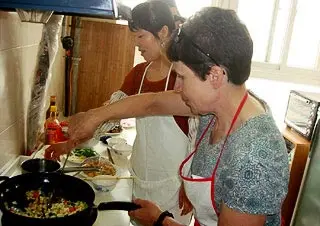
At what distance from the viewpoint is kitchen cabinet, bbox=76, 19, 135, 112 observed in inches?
96.3

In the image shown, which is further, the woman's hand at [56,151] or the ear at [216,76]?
the woman's hand at [56,151]

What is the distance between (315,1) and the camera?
311 centimetres

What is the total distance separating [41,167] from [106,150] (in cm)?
57

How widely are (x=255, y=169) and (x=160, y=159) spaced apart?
872 mm

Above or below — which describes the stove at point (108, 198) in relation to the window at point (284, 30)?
below

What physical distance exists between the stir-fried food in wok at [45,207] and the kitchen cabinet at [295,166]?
5.73 feet

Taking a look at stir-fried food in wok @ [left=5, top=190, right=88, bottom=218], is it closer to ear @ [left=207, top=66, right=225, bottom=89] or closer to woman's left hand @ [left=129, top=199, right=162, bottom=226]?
woman's left hand @ [left=129, top=199, right=162, bottom=226]

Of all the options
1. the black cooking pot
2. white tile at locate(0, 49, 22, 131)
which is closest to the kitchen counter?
the black cooking pot

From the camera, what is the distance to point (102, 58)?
2.48 metres

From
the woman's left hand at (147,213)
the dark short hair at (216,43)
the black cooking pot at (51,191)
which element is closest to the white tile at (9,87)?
the black cooking pot at (51,191)

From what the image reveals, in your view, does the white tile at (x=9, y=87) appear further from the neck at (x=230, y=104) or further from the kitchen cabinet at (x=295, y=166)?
the kitchen cabinet at (x=295, y=166)

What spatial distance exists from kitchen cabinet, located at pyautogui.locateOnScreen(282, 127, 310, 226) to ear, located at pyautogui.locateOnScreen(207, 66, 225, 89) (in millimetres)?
1697

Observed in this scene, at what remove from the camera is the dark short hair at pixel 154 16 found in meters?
1.63

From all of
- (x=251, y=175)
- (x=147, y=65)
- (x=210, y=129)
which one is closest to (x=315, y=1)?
(x=147, y=65)
